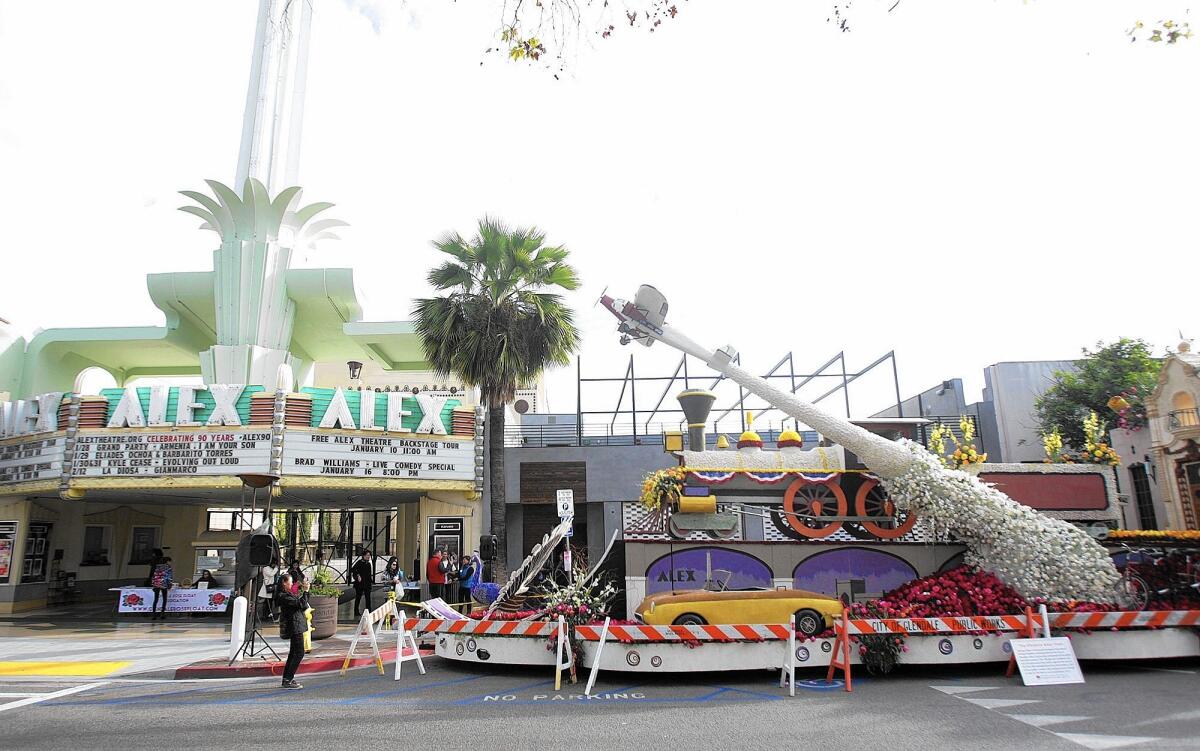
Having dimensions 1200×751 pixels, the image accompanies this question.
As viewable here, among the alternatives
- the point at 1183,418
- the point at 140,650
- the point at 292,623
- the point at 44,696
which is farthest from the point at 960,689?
the point at 140,650

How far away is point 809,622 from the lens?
33.4 feet

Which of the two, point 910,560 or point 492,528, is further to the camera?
point 492,528

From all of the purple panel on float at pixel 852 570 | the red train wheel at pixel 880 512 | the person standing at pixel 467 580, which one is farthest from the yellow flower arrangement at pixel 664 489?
the person standing at pixel 467 580

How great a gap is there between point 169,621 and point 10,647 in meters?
4.99

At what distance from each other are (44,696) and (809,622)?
986cm

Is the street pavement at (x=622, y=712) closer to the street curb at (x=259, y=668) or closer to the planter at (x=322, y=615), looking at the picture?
the street curb at (x=259, y=668)

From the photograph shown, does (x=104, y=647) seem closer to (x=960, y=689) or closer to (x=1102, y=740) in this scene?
(x=960, y=689)

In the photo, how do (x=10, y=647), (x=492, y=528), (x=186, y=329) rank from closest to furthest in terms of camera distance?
1. (x=10, y=647)
2. (x=492, y=528)
3. (x=186, y=329)

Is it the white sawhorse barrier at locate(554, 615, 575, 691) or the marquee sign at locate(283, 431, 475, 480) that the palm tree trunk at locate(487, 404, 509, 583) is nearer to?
the marquee sign at locate(283, 431, 475, 480)

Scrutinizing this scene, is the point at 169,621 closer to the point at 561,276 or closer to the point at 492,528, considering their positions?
the point at 492,528

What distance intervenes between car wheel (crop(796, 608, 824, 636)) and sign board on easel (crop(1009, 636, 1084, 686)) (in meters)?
2.35

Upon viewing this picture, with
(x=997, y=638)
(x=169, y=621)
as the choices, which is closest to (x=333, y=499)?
(x=169, y=621)

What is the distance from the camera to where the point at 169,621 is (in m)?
18.5

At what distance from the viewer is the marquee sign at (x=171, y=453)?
60.3 ft
